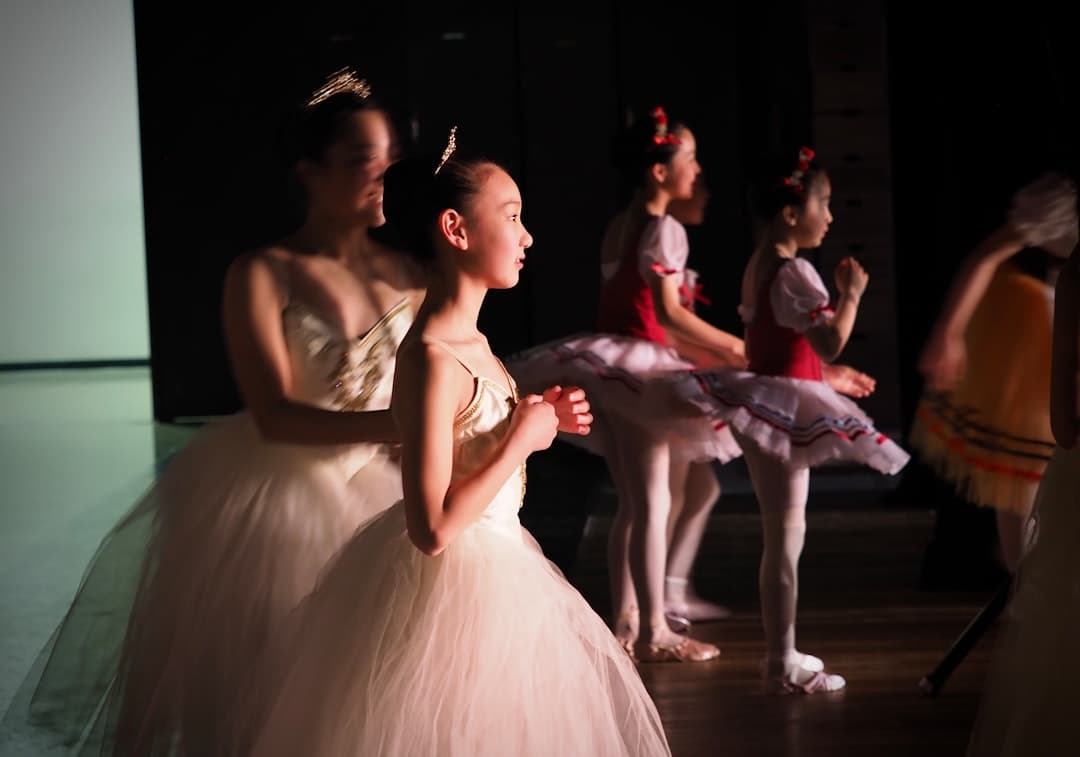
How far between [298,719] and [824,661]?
209 cm

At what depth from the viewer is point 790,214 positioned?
3738 millimetres

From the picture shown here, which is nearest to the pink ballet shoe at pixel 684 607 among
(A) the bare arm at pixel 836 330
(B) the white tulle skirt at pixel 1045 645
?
(A) the bare arm at pixel 836 330

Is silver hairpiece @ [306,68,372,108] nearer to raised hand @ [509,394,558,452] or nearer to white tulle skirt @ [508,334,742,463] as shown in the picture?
raised hand @ [509,394,558,452]

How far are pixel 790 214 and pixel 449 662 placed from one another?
1.98 m

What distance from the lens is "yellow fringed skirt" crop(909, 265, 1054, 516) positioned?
12.2 feet

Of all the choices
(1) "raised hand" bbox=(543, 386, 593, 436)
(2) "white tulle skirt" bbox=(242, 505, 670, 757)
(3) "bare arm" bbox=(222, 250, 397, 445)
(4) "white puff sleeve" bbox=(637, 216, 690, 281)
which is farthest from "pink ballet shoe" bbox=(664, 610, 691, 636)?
(1) "raised hand" bbox=(543, 386, 593, 436)

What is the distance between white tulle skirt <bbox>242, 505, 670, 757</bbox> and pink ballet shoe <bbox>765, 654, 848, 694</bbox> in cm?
152

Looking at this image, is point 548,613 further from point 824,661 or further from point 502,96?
point 502,96

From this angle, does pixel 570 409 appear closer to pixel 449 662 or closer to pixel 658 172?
pixel 449 662

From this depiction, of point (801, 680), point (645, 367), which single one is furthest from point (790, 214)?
point (801, 680)

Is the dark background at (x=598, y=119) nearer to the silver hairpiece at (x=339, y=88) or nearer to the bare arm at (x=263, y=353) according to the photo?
the silver hairpiece at (x=339, y=88)

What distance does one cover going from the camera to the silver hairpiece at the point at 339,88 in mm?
2607

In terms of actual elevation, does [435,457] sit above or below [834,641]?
above

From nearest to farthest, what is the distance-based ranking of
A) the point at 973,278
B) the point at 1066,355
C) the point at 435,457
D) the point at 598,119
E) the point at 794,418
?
the point at 435,457 → the point at 1066,355 → the point at 973,278 → the point at 794,418 → the point at 598,119
